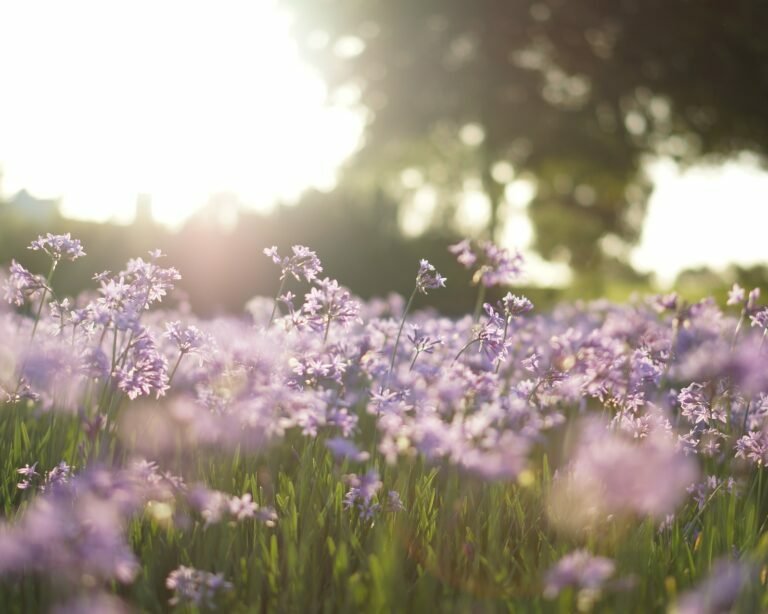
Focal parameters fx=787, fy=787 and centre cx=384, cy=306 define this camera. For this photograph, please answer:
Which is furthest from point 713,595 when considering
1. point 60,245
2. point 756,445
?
point 60,245

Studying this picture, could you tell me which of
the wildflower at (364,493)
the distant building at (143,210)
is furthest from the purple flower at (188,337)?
the distant building at (143,210)

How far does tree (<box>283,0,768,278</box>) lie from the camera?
79.3ft

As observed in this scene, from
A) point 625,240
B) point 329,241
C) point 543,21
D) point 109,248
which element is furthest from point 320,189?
point 625,240

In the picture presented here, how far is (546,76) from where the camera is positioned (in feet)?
88.3

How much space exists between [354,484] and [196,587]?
660 millimetres

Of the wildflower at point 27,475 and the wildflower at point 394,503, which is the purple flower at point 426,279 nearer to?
the wildflower at point 394,503

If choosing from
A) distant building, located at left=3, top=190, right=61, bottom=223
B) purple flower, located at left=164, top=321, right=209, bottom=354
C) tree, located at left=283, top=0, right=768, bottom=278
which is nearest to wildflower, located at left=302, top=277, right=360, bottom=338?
purple flower, located at left=164, top=321, right=209, bottom=354

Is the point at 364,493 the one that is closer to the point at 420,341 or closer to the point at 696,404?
the point at 420,341

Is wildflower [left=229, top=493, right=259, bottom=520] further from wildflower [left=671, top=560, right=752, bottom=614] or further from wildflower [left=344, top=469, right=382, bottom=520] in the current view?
wildflower [left=671, top=560, right=752, bottom=614]

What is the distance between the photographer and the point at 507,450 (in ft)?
8.00

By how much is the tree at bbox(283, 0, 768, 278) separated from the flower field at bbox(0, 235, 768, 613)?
2193 cm

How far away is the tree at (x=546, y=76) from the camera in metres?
24.2

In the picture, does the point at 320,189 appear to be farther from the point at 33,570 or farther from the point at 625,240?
the point at 625,240

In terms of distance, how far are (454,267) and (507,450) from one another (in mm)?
15573
